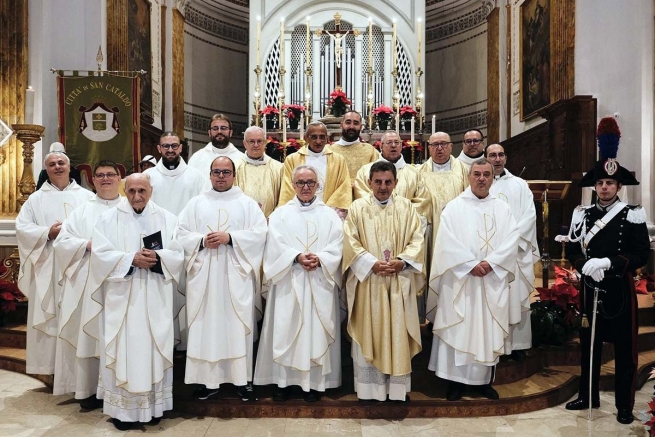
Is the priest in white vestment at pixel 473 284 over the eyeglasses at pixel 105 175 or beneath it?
beneath

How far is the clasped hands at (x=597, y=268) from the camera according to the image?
14.5 feet

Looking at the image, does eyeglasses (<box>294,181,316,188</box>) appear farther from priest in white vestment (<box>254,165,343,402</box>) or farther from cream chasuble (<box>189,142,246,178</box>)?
cream chasuble (<box>189,142,246,178</box>)

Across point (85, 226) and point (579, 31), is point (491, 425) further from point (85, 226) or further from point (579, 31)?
point (579, 31)

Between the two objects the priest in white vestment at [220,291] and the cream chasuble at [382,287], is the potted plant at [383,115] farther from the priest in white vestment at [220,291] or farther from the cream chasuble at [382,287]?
the priest in white vestment at [220,291]

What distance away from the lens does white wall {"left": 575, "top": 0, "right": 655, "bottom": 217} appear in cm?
820

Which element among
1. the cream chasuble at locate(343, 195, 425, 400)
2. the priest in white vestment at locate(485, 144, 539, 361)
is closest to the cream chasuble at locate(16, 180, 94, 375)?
the cream chasuble at locate(343, 195, 425, 400)

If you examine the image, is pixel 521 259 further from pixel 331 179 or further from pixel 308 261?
pixel 308 261

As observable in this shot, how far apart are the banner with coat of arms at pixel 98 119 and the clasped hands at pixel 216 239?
2.88 meters

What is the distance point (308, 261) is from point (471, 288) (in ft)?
4.14

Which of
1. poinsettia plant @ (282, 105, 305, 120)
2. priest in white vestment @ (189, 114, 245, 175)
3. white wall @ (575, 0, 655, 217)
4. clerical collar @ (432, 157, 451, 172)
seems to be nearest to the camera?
clerical collar @ (432, 157, 451, 172)

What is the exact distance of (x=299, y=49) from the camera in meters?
13.1

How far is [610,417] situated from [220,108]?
429 inches

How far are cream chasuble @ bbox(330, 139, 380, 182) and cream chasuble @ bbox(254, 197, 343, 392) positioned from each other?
1307mm

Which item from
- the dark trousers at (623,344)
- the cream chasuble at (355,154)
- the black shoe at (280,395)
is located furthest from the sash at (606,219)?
the black shoe at (280,395)
